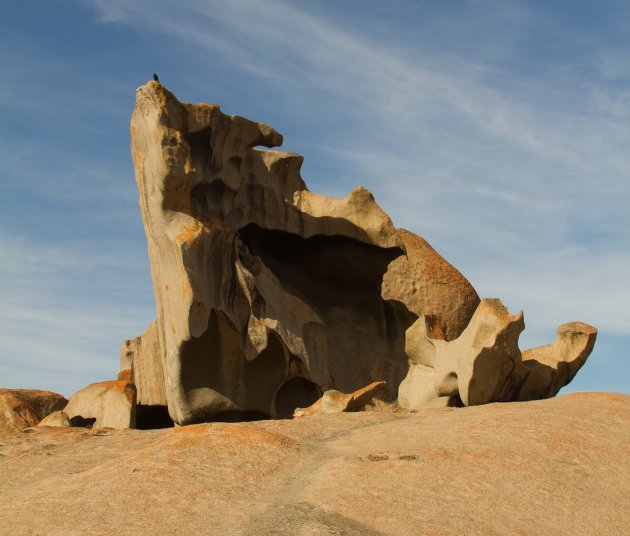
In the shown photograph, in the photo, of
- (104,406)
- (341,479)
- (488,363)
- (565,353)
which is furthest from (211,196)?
(341,479)

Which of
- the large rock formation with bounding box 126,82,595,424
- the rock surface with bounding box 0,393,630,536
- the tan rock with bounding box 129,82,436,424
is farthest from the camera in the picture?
the tan rock with bounding box 129,82,436,424

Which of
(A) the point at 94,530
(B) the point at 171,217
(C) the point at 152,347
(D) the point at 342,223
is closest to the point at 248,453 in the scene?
(A) the point at 94,530

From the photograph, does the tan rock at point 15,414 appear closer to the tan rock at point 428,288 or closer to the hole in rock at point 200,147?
the hole in rock at point 200,147

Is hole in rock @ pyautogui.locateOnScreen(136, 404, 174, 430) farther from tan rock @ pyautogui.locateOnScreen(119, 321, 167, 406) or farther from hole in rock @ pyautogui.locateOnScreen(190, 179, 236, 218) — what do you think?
hole in rock @ pyautogui.locateOnScreen(190, 179, 236, 218)

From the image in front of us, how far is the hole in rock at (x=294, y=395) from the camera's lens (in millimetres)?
17500

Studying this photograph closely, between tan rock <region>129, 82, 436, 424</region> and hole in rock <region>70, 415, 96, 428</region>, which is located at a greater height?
tan rock <region>129, 82, 436, 424</region>

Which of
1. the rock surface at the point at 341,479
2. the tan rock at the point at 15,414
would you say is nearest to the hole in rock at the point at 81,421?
the tan rock at the point at 15,414

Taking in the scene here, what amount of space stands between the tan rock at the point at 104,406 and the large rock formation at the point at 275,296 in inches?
27.2

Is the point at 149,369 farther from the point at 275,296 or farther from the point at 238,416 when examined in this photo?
the point at 275,296

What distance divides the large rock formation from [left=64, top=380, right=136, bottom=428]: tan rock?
69 centimetres

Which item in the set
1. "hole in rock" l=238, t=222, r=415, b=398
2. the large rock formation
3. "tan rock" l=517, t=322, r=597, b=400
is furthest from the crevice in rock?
"tan rock" l=517, t=322, r=597, b=400

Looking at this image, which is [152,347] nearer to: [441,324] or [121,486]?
[441,324]

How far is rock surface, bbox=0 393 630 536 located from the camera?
859 cm

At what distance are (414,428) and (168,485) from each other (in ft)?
13.2
